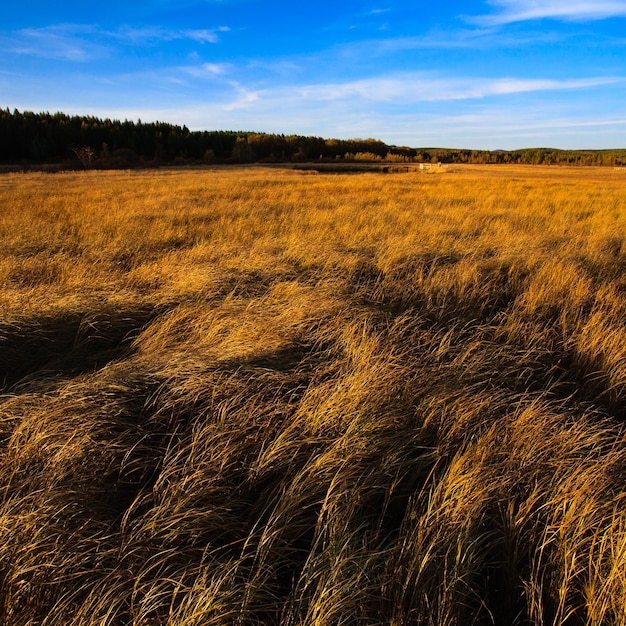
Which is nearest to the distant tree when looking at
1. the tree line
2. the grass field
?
the tree line

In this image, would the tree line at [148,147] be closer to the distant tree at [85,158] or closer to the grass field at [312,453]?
the distant tree at [85,158]

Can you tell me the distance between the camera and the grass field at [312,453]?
1489 mm

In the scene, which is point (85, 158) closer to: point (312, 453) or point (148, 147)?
point (148, 147)

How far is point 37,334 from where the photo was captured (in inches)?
145

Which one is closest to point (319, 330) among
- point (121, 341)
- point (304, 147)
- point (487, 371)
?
point (487, 371)

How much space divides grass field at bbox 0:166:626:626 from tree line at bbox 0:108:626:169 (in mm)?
57812

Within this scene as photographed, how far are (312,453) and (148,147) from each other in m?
87.0

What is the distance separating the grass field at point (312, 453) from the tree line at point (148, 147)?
57.8 m

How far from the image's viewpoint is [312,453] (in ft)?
7.02

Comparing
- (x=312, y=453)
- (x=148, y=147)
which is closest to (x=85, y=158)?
(x=148, y=147)

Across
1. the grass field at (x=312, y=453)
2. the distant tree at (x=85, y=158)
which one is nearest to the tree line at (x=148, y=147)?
the distant tree at (x=85, y=158)

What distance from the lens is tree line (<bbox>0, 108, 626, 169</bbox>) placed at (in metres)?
64.3

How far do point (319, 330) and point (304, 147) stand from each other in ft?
297

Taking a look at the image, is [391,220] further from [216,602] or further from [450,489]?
[216,602]
